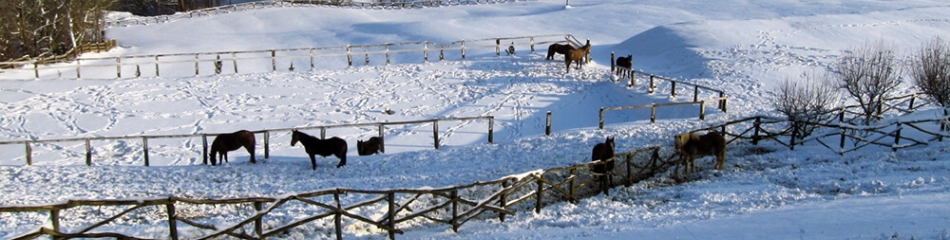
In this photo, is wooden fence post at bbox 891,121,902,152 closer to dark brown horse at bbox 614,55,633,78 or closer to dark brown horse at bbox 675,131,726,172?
dark brown horse at bbox 675,131,726,172

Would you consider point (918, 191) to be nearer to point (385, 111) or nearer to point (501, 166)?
point (501, 166)

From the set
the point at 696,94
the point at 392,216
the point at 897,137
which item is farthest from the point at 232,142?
the point at 897,137

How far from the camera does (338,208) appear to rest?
10.4 m

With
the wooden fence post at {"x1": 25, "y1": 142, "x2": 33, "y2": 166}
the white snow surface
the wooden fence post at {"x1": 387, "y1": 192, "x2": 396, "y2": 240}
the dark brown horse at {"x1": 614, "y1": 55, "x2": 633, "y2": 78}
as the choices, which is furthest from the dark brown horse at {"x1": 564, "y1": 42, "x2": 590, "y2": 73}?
the wooden fence post at {"x1": 387, "y1": 192, "x2": 396, "y2": 240}

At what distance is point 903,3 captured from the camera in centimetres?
4850

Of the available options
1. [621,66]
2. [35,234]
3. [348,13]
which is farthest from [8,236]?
[348,13]

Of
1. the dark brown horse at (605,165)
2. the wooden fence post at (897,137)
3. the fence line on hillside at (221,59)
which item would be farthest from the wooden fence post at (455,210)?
the fence line on hillside at (221,59)

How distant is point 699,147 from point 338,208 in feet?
27.1

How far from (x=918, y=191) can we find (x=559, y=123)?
12.2 m

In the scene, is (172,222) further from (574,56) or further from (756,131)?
(574,56)

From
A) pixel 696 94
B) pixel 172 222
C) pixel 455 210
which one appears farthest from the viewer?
pixel 696 94

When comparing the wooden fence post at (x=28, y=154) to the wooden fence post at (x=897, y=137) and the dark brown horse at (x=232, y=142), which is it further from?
the wooden fence post at (x=897, y=137)

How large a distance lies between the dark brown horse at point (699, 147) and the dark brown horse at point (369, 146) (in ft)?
24.3

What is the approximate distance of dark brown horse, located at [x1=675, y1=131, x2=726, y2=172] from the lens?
49.2ft
